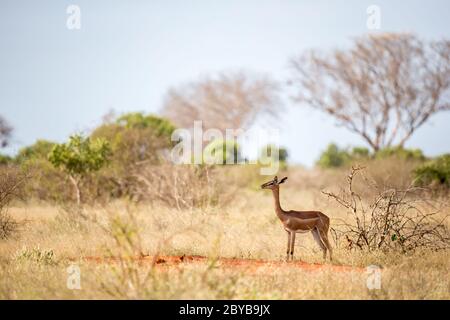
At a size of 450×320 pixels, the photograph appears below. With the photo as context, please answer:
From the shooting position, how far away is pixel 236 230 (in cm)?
1184

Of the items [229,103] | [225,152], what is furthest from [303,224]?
[229,103]

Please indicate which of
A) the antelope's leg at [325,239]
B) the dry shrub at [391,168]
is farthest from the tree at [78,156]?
the dry shrub at [391,168]

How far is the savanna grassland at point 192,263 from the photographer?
662cm

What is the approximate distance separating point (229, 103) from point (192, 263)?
41.5m

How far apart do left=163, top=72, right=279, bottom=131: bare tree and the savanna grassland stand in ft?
115

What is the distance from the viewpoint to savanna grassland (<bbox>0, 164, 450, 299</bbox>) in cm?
662

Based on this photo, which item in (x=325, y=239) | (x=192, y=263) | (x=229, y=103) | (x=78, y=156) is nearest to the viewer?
(x=192, y=263)

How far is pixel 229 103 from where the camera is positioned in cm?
4975

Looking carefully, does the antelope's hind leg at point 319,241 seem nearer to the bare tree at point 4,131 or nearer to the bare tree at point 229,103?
the bare tree at point 4,131

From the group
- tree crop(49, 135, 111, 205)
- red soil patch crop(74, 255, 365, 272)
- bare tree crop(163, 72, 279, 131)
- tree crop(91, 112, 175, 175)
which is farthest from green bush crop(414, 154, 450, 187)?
bare tree crop(163, 72, 279, 131)

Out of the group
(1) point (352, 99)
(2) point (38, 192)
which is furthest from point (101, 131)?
(1) point (352, 99)

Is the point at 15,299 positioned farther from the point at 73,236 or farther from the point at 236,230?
the point at 236,230

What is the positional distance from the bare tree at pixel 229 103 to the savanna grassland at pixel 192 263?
35.0 meters

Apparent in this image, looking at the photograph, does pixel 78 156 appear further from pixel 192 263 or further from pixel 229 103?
pixel 229 103
